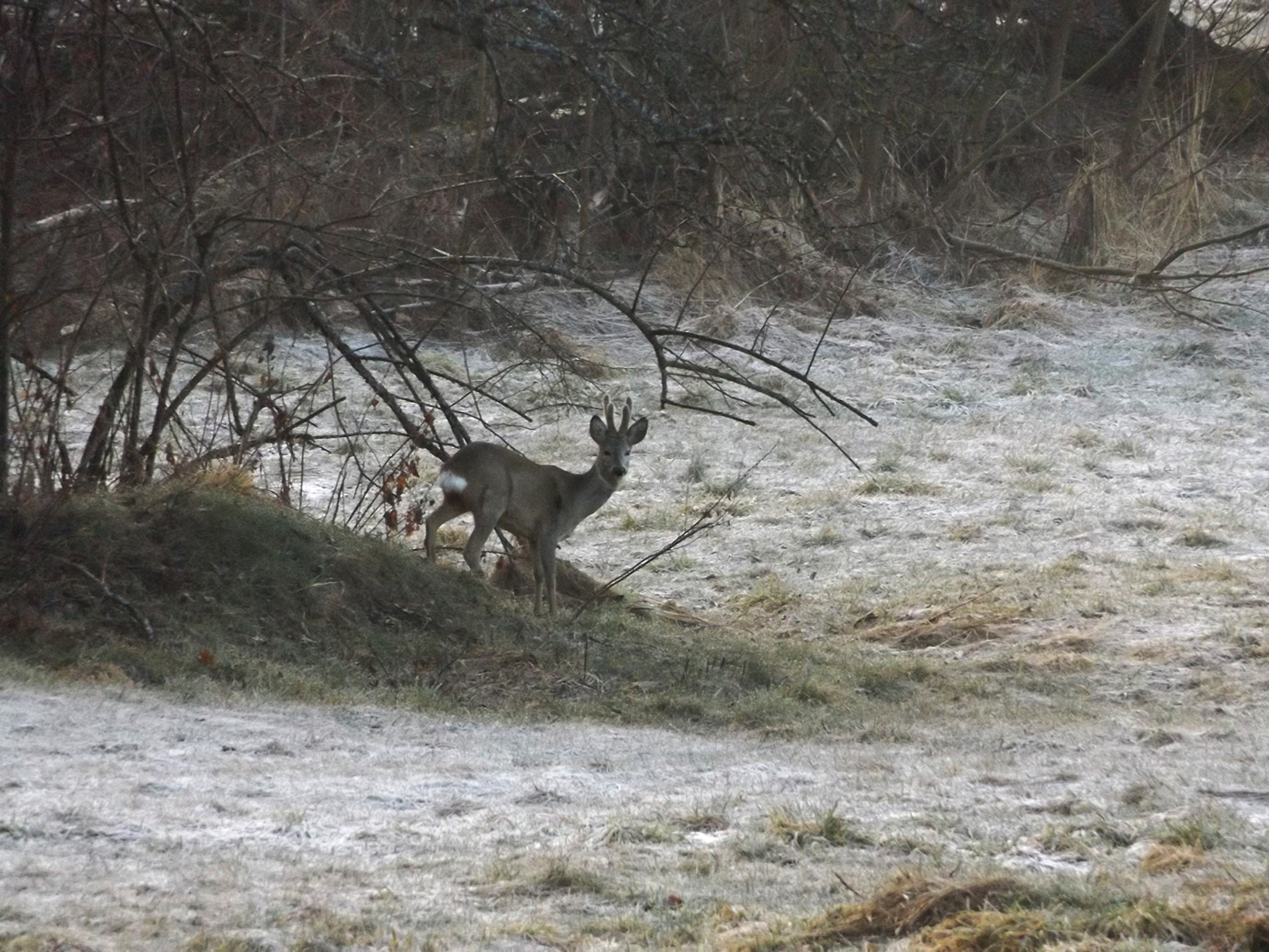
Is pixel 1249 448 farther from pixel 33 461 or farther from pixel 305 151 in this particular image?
pixel 33 461

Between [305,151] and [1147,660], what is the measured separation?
6.85 meters

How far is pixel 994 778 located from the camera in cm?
573

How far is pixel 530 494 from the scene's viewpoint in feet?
33.3

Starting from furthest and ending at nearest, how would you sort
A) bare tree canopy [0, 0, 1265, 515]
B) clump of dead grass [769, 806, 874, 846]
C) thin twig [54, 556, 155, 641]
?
bare tree canopy [0, 0, 1265, 515] → thin twig [54, 556, 155, 641] → clump of dead grass [769, 806, 874, 846]

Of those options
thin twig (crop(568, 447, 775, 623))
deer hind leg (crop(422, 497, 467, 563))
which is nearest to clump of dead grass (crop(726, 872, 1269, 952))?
thin twig (crop(568, 447, 775, 623))

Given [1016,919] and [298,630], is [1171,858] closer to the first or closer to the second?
[1016,919]

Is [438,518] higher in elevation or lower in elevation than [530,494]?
lower

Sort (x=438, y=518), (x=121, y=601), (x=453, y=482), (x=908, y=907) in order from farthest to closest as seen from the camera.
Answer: (x=438, y=518)
(x=453, y=482)
(x=121, y=601)
(x=908, y=907)

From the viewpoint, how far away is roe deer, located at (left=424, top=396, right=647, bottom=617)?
9836mm

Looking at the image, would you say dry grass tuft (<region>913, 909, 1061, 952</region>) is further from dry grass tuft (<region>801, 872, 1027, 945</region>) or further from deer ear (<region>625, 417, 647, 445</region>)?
deer ear (<region>625, 417, 647, 445</region>)

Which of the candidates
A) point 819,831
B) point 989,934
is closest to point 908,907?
point 989,934

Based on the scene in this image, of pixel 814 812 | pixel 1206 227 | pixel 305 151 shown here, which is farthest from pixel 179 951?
pixel 1206 227

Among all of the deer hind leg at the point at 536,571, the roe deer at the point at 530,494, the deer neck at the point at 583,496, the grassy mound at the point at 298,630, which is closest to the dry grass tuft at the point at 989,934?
the grassy mound at the point at 298,630

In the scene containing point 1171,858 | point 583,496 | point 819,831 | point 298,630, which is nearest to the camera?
point 1171,858
